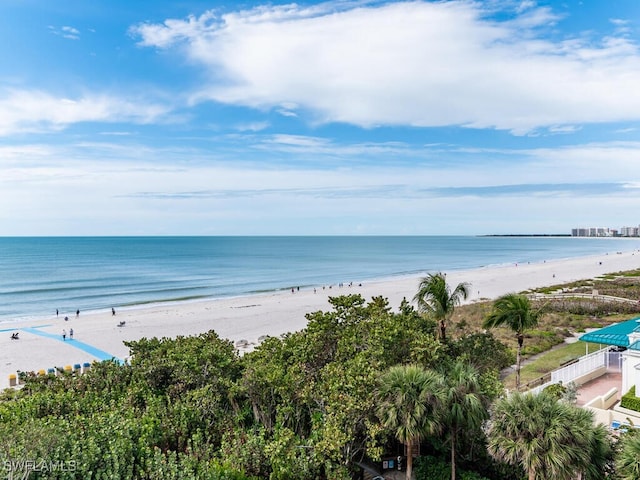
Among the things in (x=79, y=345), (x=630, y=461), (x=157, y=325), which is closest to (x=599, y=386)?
(x=630, y=461)

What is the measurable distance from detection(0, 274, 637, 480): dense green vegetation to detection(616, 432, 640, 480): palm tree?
1.7 inches

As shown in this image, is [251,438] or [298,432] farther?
[298,432]

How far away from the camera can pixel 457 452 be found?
1239cm

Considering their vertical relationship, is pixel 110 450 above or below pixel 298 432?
above

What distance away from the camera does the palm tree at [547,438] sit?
895 centimetres

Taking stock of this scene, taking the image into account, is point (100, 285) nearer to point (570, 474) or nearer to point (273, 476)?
point (273, 476)

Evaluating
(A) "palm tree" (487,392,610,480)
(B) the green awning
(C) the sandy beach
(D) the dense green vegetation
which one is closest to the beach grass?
(B) the green awning

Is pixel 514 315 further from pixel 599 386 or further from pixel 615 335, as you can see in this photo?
pixel 615 335

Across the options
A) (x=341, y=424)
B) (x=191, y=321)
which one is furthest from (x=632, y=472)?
(x=191, y=321)

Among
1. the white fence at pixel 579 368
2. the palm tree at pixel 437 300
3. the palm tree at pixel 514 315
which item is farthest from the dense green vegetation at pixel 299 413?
the white fence at pixel 579 368

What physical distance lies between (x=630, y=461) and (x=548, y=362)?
15.7 m

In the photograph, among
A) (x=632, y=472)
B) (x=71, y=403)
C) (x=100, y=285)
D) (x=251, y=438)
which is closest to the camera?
(x=632, y=472)

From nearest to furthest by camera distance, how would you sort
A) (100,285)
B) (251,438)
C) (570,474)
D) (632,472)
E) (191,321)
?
(632,472), (570,474), (251,438), (191,321), (100,285)

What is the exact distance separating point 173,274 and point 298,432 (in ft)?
233
